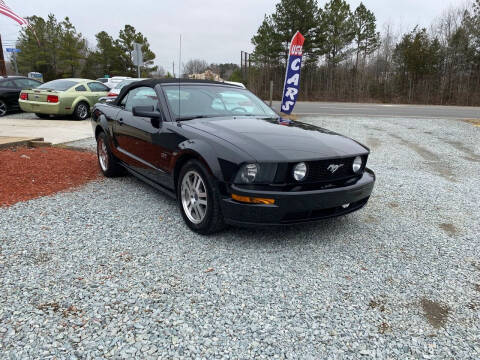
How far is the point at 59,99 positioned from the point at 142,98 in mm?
8291

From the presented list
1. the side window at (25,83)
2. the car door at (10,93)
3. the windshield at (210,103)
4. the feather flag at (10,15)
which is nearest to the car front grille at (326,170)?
the windshield at (210,103)

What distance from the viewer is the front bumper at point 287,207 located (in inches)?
111

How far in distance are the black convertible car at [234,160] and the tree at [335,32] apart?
34396 millimetres

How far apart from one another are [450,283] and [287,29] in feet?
116

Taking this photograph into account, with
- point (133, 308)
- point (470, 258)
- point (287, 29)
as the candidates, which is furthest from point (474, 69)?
point (133, 308)

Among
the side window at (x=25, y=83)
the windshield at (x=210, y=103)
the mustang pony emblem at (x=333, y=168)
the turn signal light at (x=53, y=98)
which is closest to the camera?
the mustang pony emblem at (x=333, y=168)

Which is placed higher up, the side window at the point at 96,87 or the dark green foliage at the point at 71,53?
the dark green foliage at the point at 71,53

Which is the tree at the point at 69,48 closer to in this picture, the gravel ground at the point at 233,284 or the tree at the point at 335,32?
the tree at the point at 335,32

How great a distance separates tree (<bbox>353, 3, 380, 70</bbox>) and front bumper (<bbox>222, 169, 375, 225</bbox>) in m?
38.4

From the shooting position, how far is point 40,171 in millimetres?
5336

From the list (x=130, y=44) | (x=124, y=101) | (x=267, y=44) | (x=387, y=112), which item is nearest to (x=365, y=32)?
(x=267, y=44)

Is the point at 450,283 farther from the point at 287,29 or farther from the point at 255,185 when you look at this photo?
the point at 287,29

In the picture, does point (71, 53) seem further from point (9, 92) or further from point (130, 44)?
point (9, 92)

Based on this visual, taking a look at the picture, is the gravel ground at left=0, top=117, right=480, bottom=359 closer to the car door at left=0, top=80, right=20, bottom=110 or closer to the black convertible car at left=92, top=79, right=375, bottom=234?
the black convertible car at left=92, top=79, right=375, bottom=234
